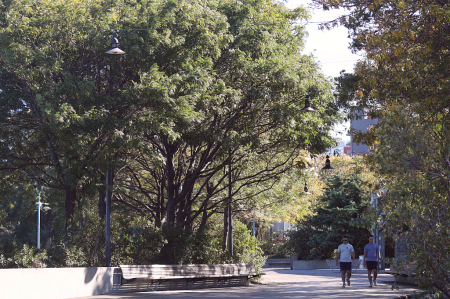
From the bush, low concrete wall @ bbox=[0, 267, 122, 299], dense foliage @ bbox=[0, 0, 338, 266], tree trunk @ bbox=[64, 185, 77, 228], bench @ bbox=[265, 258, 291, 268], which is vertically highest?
dense foliage @ bbox=[0, 0, 338, 266]

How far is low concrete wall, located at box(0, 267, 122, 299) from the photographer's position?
12492mm

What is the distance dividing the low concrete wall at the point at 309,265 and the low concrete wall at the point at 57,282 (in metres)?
25.6

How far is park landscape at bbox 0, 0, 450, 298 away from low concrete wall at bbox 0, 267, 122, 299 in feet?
3.11

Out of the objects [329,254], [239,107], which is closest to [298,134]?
[239,107]

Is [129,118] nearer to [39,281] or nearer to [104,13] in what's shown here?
[104,13]

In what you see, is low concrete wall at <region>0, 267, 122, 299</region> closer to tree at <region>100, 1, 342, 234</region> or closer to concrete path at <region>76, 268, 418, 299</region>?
concrete path at <region>76, 268, 418, 299</region>

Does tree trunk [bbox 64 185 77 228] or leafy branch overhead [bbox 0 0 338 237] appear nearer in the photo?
leafy branch overhead [bbox 0 0 338 237]

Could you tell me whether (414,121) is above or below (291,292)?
above

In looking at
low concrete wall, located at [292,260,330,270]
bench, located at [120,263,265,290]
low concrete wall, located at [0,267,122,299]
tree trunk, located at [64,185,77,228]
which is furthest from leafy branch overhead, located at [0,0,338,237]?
low concrete wall, located at [292,260,330,270]

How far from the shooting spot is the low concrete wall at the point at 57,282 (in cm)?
1249

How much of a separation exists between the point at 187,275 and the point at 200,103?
239 inches

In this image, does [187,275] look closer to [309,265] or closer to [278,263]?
[309,265]

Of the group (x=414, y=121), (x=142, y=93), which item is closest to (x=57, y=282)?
(x=142, y=93)

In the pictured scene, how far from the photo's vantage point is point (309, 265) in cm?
3941
